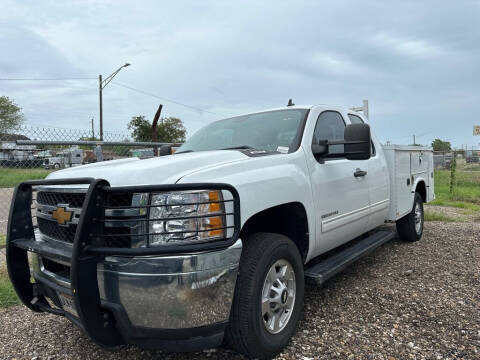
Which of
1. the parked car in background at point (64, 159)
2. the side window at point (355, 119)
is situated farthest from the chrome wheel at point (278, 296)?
the parked car in background at point (64, 159)

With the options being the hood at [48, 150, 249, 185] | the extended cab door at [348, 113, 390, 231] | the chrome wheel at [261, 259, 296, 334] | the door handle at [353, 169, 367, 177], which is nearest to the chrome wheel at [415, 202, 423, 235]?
the extended cab door at [348, 113, 390, 231]

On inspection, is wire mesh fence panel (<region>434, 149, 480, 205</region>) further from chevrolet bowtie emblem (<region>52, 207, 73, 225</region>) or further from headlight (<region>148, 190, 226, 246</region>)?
chevrolet bowtie emblem (<region>52, 207, 73, 225</region>)

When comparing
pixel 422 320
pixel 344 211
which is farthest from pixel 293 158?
pixel 422 320

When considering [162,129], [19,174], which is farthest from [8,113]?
[19,174]

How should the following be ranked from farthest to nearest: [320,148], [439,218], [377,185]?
[439,218] → [377,185] → [320,148]

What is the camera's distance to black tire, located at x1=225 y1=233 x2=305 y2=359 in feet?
7.64

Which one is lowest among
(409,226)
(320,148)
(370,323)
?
(370,323)

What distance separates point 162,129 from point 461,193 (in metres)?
38.9

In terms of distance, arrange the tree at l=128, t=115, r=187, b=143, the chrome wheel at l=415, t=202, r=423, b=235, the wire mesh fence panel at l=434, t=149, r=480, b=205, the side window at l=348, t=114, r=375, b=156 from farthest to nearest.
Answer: the tree at l=128, t=115, r=187, b=143 < the wire mesh fence panel at l=434, t=149, r=480, b=205 < the chrome wheel at l=415, t=202, r=423, b=235 < the side window at l=348, t=114, r=375, b=156

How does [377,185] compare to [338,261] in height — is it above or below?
above

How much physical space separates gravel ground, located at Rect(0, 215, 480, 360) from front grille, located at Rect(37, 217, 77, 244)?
3.04 feet

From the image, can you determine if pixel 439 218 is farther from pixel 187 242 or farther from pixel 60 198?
pixel 60 198

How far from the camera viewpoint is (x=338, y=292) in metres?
3.79

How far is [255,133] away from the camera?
3.62 m
